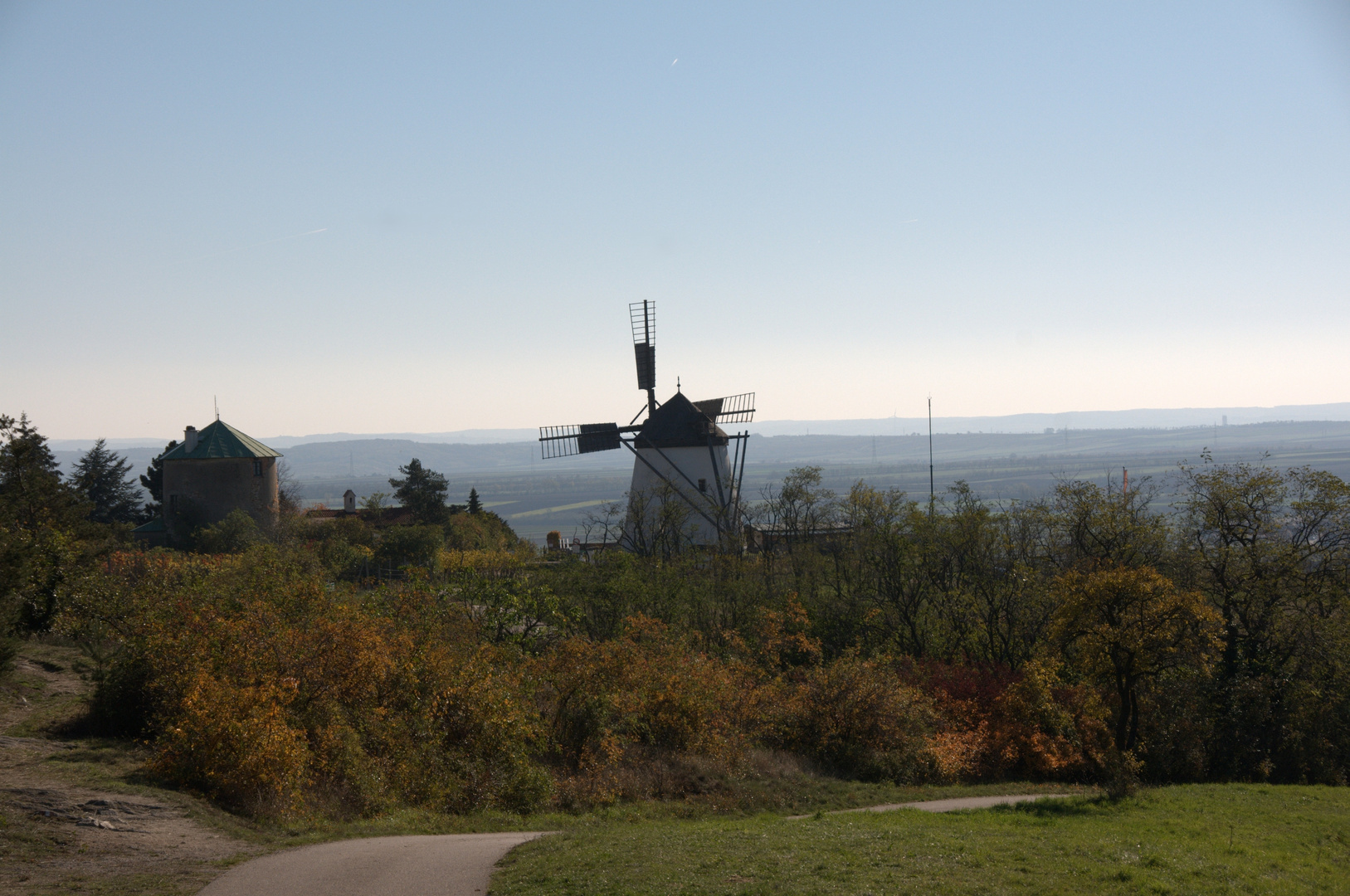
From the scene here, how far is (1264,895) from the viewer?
11.9 metres

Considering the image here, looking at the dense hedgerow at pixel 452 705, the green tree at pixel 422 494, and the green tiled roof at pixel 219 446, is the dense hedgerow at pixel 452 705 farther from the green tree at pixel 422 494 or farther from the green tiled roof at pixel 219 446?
the green tree at pixel 422 494

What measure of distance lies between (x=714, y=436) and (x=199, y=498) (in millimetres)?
29400

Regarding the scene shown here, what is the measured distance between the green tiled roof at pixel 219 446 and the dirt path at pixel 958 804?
43.8m

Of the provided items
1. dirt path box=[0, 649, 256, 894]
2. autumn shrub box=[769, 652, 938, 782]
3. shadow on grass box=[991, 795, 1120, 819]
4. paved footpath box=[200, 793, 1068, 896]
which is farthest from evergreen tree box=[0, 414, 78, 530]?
shadow on grass box=[991, 795, 1120, 819]

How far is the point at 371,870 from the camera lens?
10914 millimetres

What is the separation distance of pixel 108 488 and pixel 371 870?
207 feet

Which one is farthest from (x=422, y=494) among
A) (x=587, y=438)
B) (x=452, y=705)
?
(x=452, y=705)

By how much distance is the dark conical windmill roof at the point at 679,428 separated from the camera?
49812 mm

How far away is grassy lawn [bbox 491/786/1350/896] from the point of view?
1096 centimetres

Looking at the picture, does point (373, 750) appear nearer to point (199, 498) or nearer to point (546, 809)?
point (546, 809)

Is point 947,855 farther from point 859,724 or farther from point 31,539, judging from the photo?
point 31,539

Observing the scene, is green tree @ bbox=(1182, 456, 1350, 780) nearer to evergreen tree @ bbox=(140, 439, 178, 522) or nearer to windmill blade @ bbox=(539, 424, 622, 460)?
windmill blade @ bbox=(539, 424, 622, 460)

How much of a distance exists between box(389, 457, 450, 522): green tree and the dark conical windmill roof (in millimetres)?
14598

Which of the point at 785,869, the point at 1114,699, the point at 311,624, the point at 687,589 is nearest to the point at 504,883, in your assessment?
the point at 785,869
